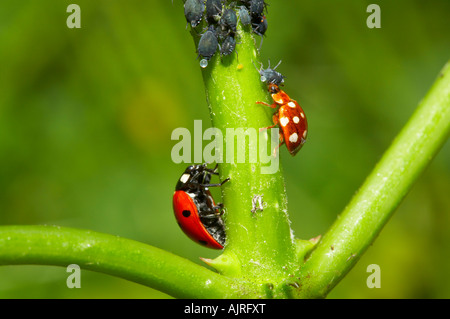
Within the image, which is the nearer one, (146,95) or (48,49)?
(48,49)

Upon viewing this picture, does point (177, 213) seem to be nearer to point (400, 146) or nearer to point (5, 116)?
point (400, 146)

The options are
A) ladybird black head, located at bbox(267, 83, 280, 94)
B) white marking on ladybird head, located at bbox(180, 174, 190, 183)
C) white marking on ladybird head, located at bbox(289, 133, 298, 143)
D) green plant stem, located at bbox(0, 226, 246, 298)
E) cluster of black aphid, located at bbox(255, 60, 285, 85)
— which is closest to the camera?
green plant stem, located at bbox(0, 226, 246, 298)

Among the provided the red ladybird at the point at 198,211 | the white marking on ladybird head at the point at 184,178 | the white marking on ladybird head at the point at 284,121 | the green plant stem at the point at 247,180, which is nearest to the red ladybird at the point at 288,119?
the white marking on ladybird head at the point at 284,121

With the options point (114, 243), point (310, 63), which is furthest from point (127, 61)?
point (114, 243)

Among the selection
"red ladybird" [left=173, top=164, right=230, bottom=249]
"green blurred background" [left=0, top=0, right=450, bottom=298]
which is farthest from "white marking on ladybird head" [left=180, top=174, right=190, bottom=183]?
"green blurred background" [left=0, top=0, right=450, bottom=298]

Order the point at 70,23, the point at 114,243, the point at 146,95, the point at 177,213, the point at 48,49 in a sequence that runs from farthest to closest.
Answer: the point at 146,95 < the point at 48,49 < the point at 70,23 < the point at 177,213 < the point at 114,243

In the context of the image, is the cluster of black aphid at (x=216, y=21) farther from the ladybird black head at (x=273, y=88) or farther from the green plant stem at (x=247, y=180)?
the ladybird black head at (x=273, y=88)

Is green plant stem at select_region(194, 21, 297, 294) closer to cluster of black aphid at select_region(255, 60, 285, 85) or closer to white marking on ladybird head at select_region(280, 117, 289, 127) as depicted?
cluster of black aphid at select_region(255, 60, 285, 85)
